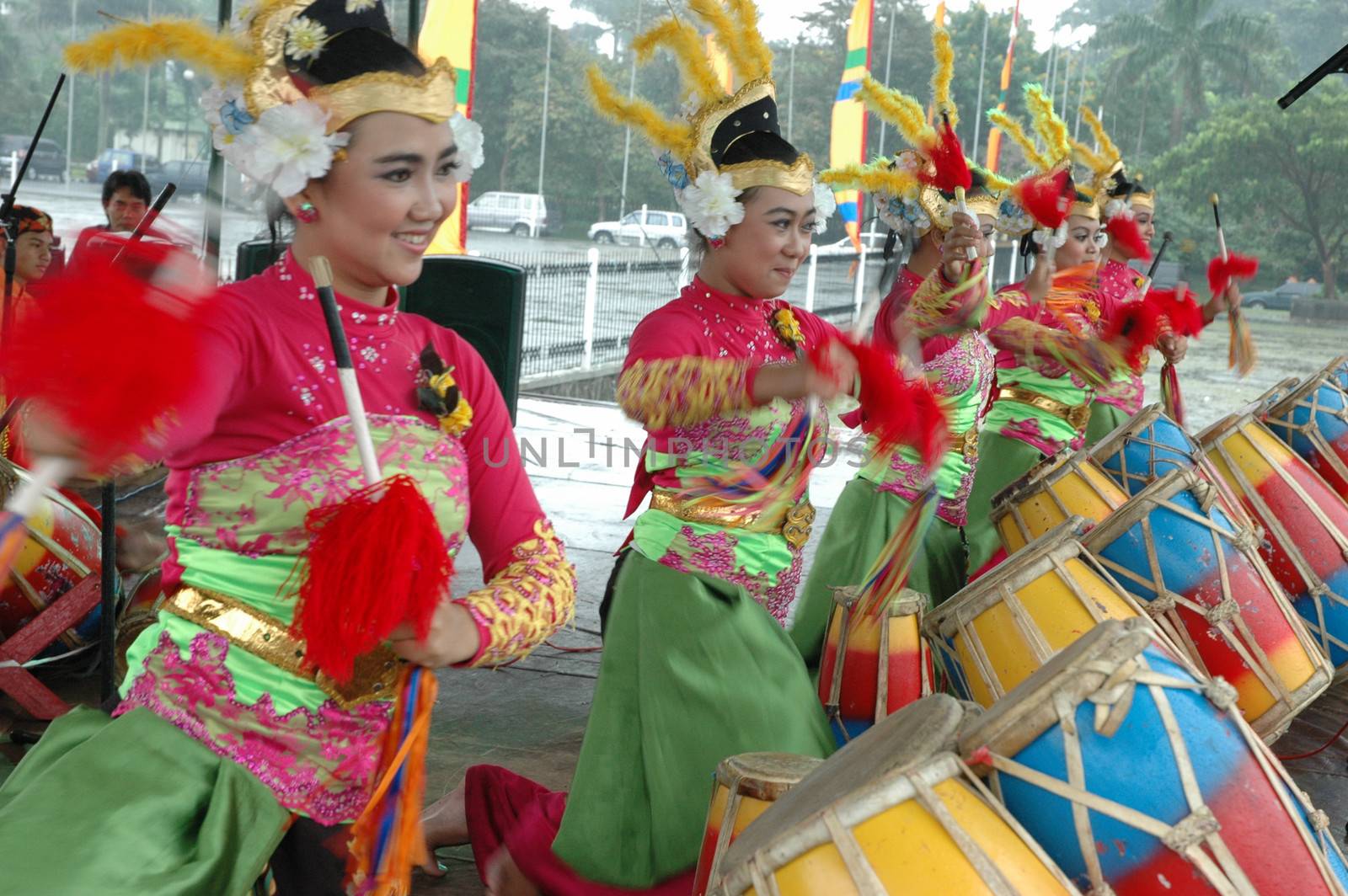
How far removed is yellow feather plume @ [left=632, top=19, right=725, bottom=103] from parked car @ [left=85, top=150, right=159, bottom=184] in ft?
25.6

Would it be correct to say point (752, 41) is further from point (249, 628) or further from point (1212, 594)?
point (249, 628)

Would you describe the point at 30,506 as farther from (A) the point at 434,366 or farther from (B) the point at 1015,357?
(B) the point at 1015,357

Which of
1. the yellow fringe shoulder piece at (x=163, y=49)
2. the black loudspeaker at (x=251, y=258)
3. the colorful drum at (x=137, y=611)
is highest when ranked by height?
the yellow fringe shoulder piece at (x=163, y=49)

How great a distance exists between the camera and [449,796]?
288 centimetres

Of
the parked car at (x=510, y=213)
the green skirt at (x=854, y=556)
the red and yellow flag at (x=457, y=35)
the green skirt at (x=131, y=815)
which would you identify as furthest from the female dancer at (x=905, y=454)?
the parked car at (x=510, y=213)

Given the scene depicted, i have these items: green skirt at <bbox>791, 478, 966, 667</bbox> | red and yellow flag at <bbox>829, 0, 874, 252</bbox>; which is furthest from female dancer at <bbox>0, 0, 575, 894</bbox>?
red and yellow flag at <bbox>829, 0, 874, 252</bbox>

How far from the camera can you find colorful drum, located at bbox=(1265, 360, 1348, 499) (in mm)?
4320

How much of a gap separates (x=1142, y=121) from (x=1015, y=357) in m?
19.0

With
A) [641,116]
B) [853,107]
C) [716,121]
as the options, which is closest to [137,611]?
[641,116]

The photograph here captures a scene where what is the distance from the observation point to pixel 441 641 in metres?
1.52

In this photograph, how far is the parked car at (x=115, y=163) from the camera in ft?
33.1

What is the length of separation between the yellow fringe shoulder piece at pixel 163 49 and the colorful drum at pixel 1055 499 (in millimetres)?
2640

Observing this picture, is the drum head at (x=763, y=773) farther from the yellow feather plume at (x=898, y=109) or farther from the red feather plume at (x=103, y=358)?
the yellow feather plume at (x=898, y=109)

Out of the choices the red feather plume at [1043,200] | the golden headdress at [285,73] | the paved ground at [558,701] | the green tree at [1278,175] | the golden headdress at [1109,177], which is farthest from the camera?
the green tree at [1278,175]
